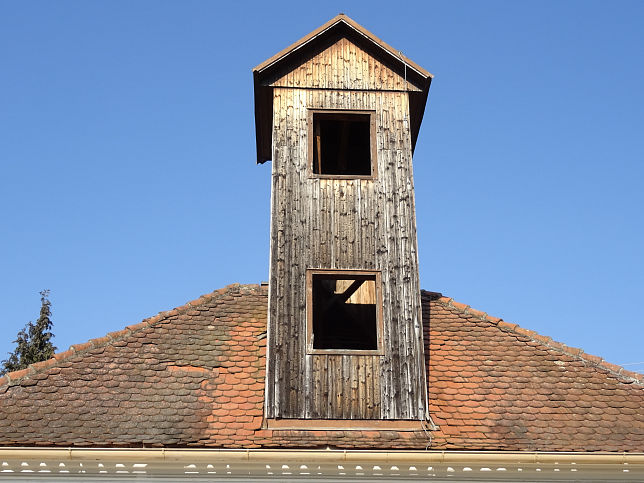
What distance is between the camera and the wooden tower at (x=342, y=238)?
415 inches

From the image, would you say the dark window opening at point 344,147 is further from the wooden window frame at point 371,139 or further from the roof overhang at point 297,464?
the roof overhang at point 297,464

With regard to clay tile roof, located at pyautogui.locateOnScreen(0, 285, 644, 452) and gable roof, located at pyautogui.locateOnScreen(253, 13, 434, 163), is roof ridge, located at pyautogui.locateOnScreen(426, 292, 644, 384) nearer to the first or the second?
clay tile roof, located at pyautogui.locateOnScreen(0, 285, 644, 452)

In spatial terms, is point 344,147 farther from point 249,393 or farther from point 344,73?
point 249,393

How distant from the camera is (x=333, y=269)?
36.7 ft

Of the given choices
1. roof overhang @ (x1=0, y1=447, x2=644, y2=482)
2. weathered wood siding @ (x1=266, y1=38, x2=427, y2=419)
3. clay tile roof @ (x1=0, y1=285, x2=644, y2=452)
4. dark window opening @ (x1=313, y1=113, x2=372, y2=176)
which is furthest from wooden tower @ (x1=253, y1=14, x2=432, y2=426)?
roof overhang @ (x1=0, y1=447, x2=644, y2=482)

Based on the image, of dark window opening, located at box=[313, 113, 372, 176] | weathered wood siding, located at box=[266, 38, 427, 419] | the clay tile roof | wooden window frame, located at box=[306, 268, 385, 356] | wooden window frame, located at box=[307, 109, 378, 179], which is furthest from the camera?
dark window opening, located at box=[313, 113, 372, 176]

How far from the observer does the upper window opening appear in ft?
41.6

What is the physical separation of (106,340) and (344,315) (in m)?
3.57

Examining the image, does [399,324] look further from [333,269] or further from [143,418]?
[143,418]

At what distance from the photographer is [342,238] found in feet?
37.4

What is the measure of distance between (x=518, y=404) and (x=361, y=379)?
202 cm

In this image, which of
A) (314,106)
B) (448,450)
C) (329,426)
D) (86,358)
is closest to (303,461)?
(329,426)

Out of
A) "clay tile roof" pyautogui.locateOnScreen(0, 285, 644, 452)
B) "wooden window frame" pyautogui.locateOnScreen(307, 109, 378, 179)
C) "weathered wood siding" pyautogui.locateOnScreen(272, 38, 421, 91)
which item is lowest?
"clay tile roof" pyautogui.locateOnScreen(0, 285, 644, 452)

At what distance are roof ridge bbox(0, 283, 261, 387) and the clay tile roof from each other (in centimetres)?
2
